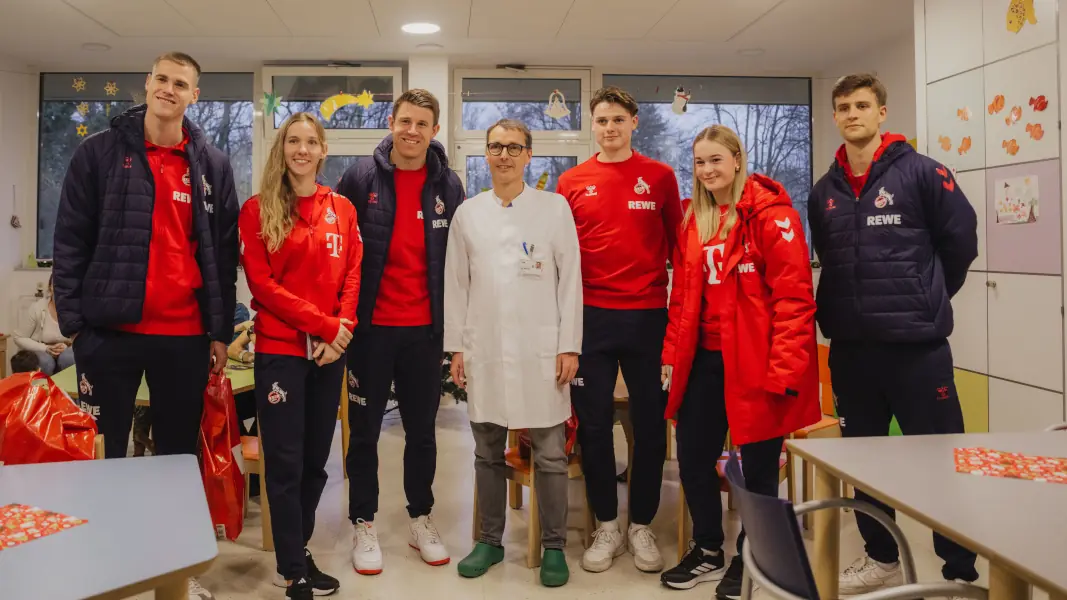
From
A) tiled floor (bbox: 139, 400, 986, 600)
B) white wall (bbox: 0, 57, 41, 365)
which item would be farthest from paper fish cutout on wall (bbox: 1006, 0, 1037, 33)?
white wall (bbox: 0, 57, 41, 365)

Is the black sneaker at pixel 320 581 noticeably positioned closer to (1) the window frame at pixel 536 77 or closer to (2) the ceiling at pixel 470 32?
(2) the ceiling at pixel 470 32

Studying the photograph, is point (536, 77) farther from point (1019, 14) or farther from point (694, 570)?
point (694, 570)

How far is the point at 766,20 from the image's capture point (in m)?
5.17

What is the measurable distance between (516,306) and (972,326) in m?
2.76

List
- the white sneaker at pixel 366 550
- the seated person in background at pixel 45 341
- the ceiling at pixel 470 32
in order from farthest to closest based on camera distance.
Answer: the seated person in background at pixel 45 341 → the ceiling at pixel 470 32 → the white sneaker at pixel 366 550

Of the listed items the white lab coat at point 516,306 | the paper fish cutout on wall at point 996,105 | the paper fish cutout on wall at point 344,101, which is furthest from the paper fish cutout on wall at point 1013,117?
the paper fish cutout on wall at point 344,101

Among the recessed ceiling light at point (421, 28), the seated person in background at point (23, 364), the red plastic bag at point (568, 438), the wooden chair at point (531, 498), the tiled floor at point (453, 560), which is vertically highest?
the recessed ceiling light at point (421, 28)

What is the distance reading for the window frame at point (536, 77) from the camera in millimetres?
6426

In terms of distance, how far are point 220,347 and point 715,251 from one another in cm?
167

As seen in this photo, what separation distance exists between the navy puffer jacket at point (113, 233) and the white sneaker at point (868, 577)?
7.30 ft

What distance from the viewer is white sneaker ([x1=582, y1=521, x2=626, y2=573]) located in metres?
2.70

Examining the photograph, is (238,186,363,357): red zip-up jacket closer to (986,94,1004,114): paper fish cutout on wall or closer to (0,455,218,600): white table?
(0,455,218,600): white table

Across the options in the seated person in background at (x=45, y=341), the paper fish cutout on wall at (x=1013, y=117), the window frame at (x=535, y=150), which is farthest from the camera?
the window frame at (x=535, y=150)

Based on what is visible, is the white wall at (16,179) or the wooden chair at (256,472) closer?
the wooden chair at (256,472)
